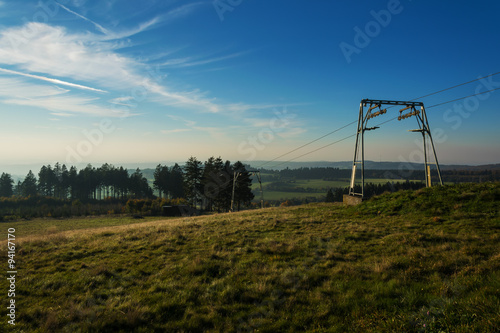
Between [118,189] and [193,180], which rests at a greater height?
[193,180]

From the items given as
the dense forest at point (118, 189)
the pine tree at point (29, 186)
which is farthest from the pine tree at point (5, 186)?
the pine tree at point (29, 186)

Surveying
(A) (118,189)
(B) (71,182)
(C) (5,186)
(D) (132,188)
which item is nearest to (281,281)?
(D) (132,188)

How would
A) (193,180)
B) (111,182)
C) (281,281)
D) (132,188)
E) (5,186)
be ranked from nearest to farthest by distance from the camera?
(281,281)
(193,180)
(5,186)
(111,182)
(132,188)

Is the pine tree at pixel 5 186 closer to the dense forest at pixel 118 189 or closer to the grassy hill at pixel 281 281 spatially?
the dense forest at pixel 118 189

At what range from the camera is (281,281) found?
7.22 meters

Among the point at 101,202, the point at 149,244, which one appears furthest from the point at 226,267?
the point at 101,202

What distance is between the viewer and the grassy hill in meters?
5.09

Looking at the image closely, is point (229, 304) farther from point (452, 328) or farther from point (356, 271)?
point (452, 328)

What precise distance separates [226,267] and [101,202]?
8566 cm

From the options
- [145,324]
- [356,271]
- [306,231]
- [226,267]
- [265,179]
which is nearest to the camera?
[145,324]

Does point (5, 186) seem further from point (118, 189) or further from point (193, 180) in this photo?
point (193, 180)

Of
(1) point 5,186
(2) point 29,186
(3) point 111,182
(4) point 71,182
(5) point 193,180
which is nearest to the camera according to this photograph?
(5) point 193,180

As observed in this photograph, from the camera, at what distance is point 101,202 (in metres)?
78.6

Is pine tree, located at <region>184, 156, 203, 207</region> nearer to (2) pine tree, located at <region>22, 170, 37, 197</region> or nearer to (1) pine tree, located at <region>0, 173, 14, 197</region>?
(2) pine tree, located at <region>22, 170, 37, 197</region>
